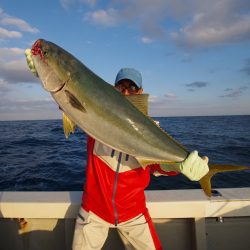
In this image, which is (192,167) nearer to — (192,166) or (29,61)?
(192,166)

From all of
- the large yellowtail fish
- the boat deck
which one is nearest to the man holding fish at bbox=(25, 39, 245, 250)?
the large yellowtail fish

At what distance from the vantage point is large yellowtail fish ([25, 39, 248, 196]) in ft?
8.05

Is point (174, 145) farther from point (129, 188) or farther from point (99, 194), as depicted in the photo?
point (99, 194)

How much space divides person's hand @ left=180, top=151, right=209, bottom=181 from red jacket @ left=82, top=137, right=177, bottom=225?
1.39ft

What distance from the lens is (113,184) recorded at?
10.6 ft

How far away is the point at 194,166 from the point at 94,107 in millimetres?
1233

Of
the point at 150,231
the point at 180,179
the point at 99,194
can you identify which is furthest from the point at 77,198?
the point at 180,179

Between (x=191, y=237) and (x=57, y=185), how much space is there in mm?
6530

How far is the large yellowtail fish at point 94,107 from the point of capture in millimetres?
2455

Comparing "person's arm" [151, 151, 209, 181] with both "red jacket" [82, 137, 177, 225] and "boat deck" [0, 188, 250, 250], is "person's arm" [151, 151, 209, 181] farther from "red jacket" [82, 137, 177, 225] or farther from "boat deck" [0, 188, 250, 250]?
"boat deck" [0, 188, 250, 250]

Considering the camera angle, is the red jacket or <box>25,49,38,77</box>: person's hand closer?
<box>25,49,38,77</box>: person's hand

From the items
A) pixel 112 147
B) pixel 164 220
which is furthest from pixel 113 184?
pixel 164 220

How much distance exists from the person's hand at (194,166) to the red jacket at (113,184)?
424mm

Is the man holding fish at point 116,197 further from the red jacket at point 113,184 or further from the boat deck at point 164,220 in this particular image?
the boat deck at point 164,220
